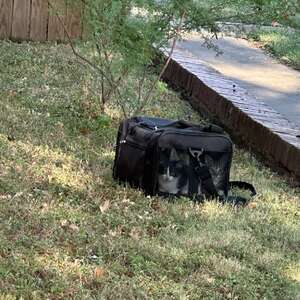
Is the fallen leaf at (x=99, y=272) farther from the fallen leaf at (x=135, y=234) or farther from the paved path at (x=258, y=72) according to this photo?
the paved path at (x=258, y=72)

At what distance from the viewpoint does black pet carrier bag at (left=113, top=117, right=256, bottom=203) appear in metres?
4.02

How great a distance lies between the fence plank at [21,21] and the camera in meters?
7.84

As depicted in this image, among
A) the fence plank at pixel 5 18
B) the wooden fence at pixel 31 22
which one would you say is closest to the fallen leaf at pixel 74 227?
the wooden fence at pixel 31 22

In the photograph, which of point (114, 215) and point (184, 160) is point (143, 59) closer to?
point (184, 160)

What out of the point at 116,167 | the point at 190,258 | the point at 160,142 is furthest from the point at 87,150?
the point at 190,258

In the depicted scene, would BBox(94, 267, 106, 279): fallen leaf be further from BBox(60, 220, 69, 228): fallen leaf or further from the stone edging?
the stone edging

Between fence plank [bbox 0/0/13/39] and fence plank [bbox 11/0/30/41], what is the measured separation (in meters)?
0.05

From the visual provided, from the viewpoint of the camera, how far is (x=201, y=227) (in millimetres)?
3762

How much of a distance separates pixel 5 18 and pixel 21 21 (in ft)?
0.57

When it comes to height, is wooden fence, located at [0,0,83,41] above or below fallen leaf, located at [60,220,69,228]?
above

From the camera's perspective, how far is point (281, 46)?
367 inches

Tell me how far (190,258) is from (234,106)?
8.17 ft

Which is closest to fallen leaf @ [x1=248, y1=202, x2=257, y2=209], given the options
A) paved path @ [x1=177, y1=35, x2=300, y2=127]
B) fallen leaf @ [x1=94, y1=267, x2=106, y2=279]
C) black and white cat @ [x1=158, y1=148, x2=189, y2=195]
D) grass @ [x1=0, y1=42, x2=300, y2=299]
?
grass @ [x1=0, y1=42, x2=300, y2=299]

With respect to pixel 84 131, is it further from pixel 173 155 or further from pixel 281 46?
pixel 281 46
